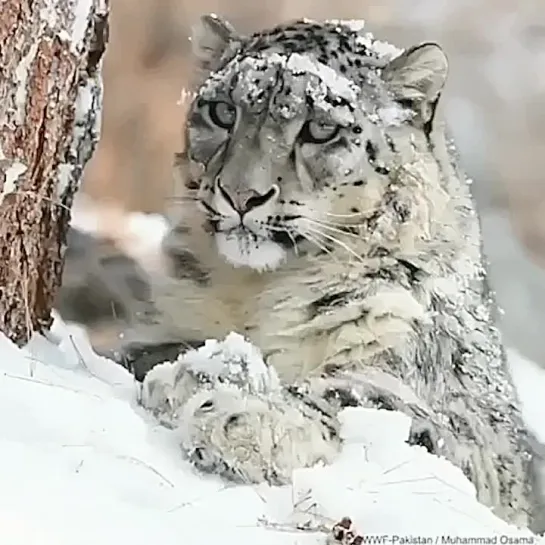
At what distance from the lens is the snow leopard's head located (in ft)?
4.30

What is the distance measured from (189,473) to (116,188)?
366 millimetres

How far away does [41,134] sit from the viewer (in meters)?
1.29

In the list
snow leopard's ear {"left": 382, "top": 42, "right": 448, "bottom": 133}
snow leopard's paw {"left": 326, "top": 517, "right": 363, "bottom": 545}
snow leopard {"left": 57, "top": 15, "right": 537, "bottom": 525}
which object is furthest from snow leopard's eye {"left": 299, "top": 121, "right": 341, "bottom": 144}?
snow leopard's paw {"left": 326, "top": 517, "right": 363, "bottom": 545}

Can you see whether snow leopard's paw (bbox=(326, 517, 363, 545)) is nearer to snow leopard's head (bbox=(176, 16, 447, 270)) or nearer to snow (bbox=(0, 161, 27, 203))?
snow leopard's head (bbox=(176, 16, 447, 270))

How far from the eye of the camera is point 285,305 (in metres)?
1.36

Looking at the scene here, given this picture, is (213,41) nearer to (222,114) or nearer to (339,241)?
(222,114)

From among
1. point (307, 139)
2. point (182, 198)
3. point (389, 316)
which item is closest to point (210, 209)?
point (182, 198)

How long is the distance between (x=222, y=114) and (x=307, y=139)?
114mm

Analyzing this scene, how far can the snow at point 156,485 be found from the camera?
115 centimetres

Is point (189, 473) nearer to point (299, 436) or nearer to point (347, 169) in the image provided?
point (299, 436)

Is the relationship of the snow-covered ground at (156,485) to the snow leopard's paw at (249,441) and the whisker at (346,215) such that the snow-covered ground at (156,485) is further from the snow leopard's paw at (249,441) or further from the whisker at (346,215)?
the whisker at (346,215)

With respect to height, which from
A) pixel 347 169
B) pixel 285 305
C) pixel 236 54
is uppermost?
pixel 236 54

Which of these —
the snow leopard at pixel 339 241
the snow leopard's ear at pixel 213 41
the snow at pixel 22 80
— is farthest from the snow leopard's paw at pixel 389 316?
the snow at pixel 22 80

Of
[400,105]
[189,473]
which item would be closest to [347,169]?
[400,105]
